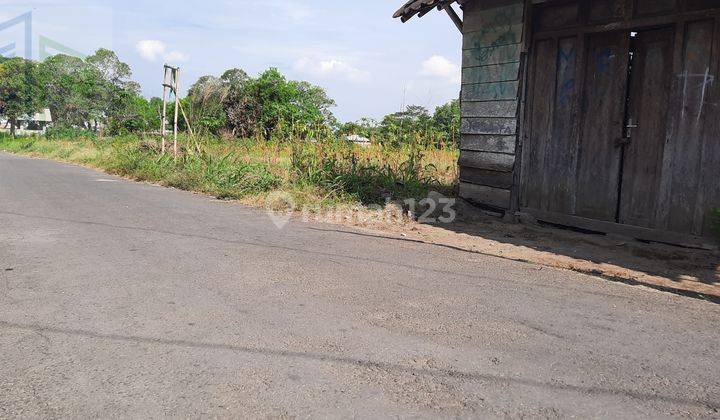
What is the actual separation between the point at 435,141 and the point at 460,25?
4.06 meters

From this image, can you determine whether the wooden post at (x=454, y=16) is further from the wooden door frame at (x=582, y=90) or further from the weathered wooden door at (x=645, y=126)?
the weathered wooden door at (x=645, y=126)

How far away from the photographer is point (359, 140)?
13.0 metres

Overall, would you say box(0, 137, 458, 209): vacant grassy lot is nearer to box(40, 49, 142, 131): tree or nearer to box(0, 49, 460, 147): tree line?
box(0, 49, 460, 147): tree line

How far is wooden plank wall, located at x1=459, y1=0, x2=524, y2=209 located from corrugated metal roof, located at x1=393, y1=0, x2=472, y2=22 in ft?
1.53

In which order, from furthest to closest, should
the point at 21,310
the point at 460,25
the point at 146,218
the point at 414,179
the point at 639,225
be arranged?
the point at 414,179 → the point at 460,25 → the point at 146,218 → the point at 639,225 → the point at 21,310

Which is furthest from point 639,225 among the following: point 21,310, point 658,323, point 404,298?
point 21,310

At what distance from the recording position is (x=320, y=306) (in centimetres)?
391

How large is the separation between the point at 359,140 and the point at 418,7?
4952 mm

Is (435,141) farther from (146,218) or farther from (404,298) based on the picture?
(404,298)

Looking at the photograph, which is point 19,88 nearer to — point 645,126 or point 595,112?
point 595,112

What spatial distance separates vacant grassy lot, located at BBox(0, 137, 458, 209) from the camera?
31.3 ft

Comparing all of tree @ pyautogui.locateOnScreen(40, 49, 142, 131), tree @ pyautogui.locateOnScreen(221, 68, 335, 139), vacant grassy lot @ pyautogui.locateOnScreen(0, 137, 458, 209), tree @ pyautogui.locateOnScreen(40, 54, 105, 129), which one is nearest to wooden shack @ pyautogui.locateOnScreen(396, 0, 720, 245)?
vacant grassy lot @ pyautogui.locateOnScreen(0, 137, 458, 209)

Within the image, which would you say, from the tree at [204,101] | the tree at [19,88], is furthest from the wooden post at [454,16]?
the tree at [19,88]

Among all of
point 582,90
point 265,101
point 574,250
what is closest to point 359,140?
point 582,90
